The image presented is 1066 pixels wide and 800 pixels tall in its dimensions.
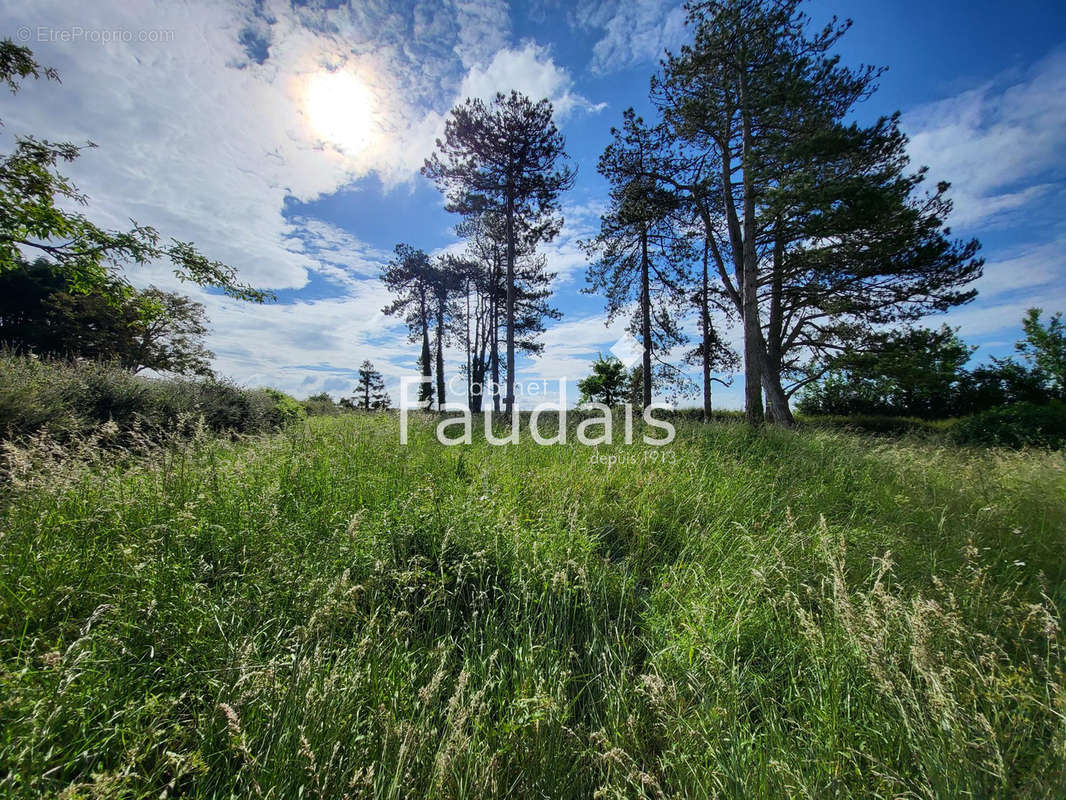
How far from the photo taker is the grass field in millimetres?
1255

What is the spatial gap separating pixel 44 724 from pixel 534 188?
16103 mm

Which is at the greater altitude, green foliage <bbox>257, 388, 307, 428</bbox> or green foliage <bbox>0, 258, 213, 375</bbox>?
green foliage <bbox>0, 258, 213, 375</bbox>

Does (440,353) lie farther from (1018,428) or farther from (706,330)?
(1018,428)

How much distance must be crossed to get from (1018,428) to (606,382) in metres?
20.7

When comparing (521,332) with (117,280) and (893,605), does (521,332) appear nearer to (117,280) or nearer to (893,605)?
(117,280)

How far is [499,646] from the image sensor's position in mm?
1967

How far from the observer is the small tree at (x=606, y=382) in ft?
93.0

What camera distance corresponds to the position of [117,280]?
6633 mm

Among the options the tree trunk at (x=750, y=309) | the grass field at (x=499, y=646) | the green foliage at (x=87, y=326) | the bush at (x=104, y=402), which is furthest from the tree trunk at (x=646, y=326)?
the green foliage at (x=87, y=326)

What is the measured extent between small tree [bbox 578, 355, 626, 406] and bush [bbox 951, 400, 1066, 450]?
727 inches

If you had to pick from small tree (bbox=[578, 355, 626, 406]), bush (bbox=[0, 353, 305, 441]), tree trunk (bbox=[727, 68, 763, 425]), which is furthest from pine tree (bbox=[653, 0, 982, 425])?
small tree (bbox=[578, 355, 626, 406])

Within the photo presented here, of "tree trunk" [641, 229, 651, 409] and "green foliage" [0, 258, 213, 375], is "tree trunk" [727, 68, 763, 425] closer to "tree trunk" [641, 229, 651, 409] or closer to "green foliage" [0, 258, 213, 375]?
"tree trunk" [641, 229, 651, 409]

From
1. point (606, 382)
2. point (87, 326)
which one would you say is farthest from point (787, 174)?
point (87, 326)

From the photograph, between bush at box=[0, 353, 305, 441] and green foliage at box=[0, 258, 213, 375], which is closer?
bush at box=[0, 353, 305, 441]
